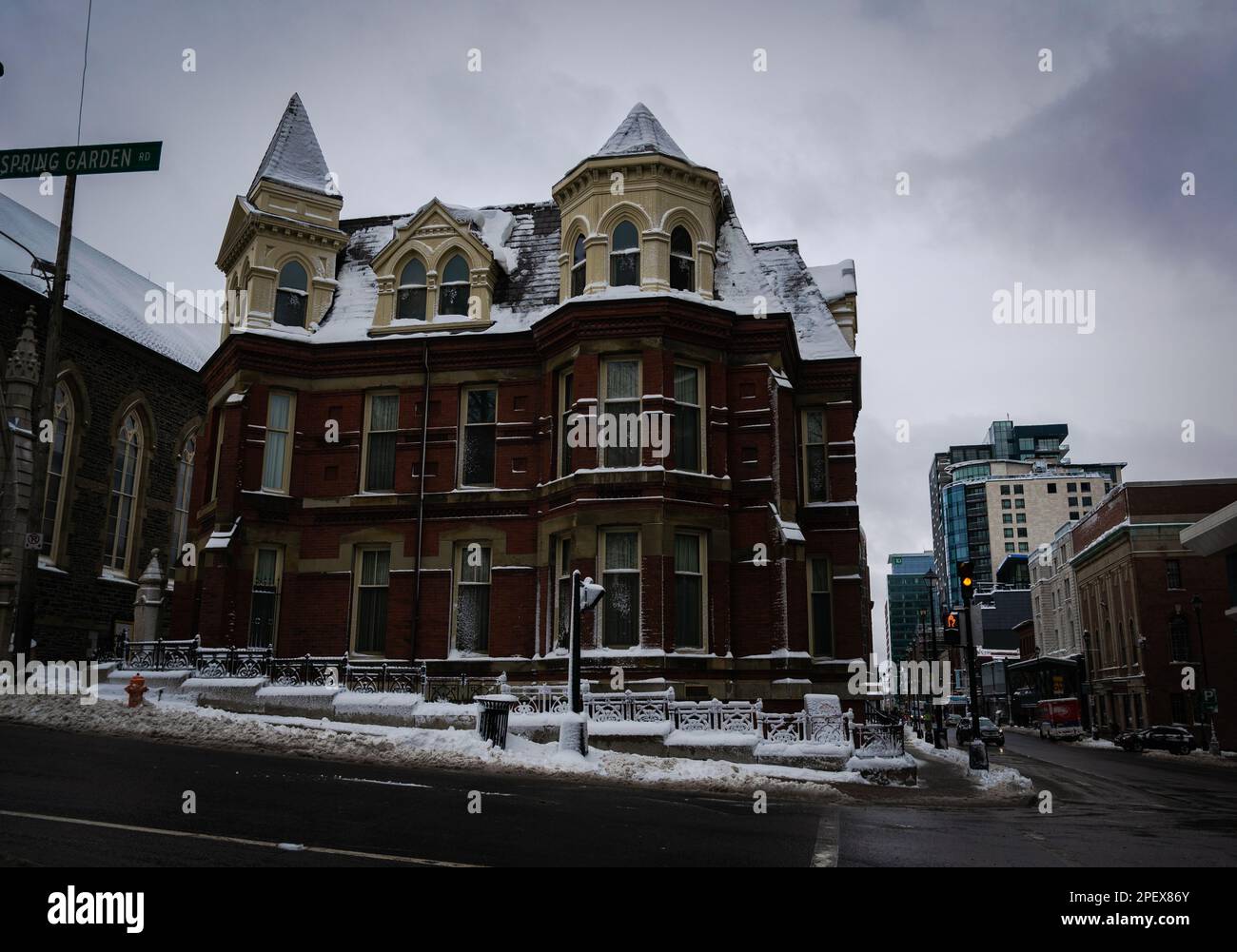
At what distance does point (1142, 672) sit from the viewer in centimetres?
6166

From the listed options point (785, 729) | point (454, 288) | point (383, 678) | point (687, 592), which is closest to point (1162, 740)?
point (687, 592)

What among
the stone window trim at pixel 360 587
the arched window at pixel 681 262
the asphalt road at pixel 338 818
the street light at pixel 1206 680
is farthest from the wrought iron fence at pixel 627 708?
the street light at pixel 1206 680

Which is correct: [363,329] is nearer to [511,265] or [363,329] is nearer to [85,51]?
[511,265]

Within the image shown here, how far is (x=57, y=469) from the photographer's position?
36125 millimetres

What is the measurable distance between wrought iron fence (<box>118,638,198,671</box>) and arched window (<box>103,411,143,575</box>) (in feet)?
59.5

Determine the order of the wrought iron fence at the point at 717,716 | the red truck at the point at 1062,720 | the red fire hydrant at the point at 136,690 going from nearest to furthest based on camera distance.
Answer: the wrought iron fence at the point at 717,716
the red fire hydrant at the point at 136,690
the red truck at the point at 1062,720

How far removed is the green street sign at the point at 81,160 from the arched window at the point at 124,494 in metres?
29.5

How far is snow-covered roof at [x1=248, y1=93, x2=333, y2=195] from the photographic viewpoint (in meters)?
26.9

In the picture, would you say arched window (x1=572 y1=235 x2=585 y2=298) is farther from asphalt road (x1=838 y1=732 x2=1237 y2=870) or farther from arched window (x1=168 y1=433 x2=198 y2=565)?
arched window (x1=168 y1=433 x2=198 y2=565)

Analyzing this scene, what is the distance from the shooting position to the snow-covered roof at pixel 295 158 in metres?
26.9

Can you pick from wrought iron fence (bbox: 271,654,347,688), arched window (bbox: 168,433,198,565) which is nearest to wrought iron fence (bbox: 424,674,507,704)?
wrought iron fence (bbox: 271,654,347,688)

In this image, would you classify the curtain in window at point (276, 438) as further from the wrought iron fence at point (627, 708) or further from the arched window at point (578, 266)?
the wrought iron fence at point (627, 708)

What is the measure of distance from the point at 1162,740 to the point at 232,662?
46552mm

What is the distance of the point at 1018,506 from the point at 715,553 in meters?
179
